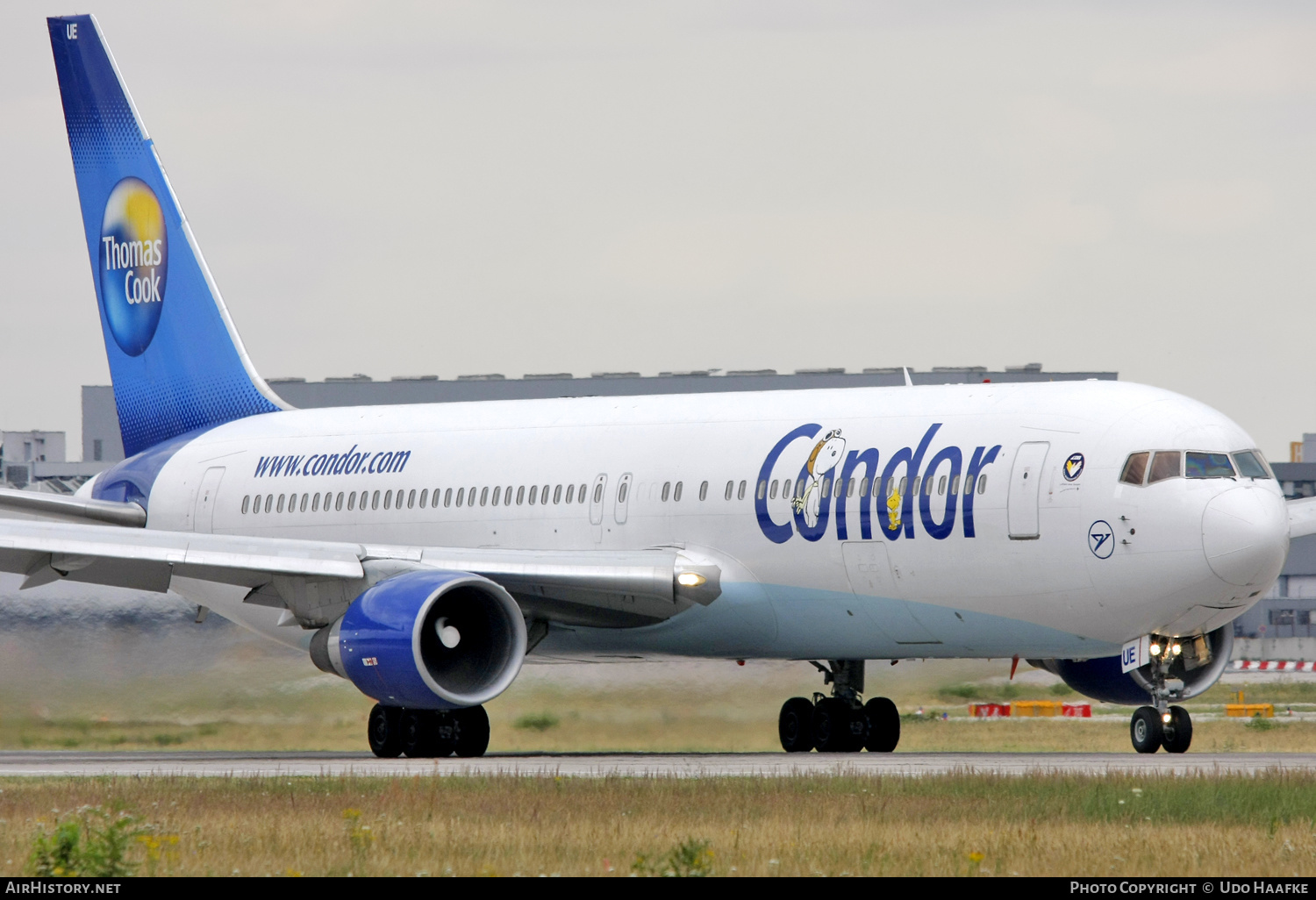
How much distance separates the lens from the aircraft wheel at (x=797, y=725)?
24906 millimetres

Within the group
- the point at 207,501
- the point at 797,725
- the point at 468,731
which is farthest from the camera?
the point at 207,501

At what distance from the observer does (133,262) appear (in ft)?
103

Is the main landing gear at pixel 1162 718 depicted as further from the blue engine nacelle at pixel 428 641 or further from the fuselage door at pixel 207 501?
the fuselage door at pixel 207 501

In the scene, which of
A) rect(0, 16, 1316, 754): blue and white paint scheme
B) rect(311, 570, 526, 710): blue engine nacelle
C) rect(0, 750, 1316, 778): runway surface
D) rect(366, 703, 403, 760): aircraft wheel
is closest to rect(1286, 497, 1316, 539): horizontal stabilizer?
rect(0, 16, 1316, 754): blue and white paint scheme

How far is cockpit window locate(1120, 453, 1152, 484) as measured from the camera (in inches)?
790

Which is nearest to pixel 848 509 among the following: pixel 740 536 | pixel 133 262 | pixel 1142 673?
pixel 740 536

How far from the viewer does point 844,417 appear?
22891mm

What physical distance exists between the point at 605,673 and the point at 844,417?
5.91 m

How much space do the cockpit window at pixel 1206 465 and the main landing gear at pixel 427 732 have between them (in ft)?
27.0

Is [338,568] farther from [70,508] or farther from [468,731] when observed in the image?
[70,508]

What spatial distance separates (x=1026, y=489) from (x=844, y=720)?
16.8 ft

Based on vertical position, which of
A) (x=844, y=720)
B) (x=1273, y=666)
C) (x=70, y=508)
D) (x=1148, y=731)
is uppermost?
(x=70, y=508)

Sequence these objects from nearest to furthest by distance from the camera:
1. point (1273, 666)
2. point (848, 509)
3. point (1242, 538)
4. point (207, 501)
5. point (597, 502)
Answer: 1. point (1242, 538)
2. point (848, 509)
3. point (597, 502)
4. point (207, 501)
5. point (1273, 666)

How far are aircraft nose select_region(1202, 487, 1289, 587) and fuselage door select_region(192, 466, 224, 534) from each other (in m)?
14.7
